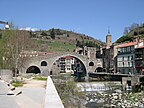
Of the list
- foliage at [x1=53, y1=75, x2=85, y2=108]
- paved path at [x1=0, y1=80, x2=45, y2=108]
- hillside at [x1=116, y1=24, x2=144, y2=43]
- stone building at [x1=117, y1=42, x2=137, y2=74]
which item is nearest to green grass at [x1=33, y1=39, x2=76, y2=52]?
hillside at [x1=116, y1=24, x2=144, y2=43]

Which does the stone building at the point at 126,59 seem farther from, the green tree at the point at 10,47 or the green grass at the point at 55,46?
the green grass at the point at 55,46

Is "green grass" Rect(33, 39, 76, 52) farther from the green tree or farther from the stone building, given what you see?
the green tree

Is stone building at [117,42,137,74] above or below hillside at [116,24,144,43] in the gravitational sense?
below

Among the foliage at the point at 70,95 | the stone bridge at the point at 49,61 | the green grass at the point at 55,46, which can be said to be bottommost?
the foliage at the point at 70,95

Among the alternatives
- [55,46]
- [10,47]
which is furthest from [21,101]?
[55,46]

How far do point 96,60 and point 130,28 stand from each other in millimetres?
40050

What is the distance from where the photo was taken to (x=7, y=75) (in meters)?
36.2

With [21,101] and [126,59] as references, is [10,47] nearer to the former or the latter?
[126,59]

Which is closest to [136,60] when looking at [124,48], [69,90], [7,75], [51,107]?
[124,48]

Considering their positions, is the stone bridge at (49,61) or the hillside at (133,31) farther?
the hillside at (133,31)

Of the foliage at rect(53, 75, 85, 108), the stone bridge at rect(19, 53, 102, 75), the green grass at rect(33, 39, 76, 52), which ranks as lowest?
the foliage at rect(53, 75, 85, 108)

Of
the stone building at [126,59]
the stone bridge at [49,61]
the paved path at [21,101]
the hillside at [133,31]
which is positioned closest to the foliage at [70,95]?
the paved path at [21,101]

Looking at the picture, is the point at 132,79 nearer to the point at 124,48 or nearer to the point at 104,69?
the point at 124,48

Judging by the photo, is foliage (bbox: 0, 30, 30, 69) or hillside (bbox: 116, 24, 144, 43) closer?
foliage (bbox: 0, 30, 30, 69)
